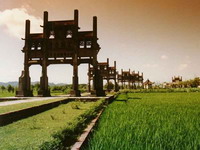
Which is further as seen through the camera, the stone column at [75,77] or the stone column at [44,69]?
the stone column at [44,69]

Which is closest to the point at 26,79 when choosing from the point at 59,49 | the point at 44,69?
the point at 44,69

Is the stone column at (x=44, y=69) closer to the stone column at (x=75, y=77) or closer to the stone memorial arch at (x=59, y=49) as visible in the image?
the stone memorial arch at (x=59, y=49)

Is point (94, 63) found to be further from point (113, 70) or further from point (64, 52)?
point (113, 70)

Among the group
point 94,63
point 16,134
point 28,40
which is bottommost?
point 16,134

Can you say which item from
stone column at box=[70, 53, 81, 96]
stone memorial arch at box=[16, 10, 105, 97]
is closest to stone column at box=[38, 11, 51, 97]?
stone memorial arch at box=[16, 10, 105, 97]

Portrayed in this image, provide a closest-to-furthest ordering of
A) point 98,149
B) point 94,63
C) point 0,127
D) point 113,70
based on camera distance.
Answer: point 98,149, point 0,127, point 94,63, point 113,70

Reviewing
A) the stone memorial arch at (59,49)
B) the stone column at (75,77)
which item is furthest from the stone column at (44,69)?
the stone column at (75,77)

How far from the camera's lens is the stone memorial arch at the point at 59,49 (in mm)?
21016

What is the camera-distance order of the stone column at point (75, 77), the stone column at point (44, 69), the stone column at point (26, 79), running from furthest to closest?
the stone column at point (44, 69), the stone column at point (26, 79), the stone column at point (75, 77)

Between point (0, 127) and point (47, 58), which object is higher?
point (47, 58)

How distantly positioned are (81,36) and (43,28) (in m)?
3.35

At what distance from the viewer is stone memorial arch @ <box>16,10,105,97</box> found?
21.0 metres

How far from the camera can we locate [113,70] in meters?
41.0

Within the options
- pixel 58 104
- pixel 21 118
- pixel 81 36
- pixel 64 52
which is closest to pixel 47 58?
pixel 64 52
